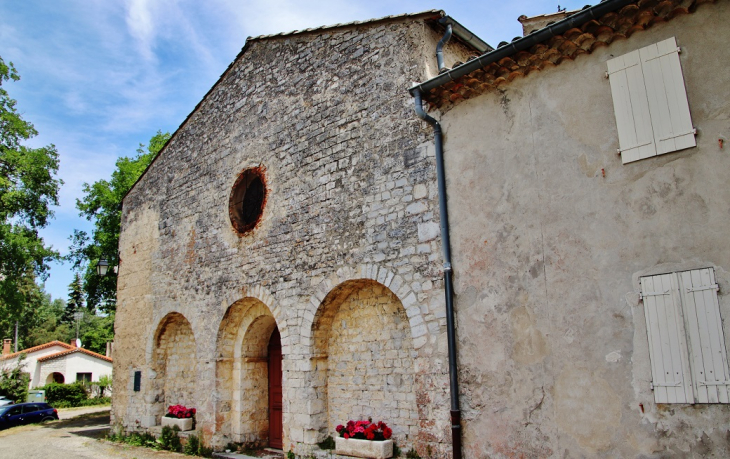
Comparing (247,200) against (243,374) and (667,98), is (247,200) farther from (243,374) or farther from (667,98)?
(667,98)

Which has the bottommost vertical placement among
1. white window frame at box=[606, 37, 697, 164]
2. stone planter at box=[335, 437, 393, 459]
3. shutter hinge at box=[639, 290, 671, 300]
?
stone planter at box=[335, 437, 393, 459]

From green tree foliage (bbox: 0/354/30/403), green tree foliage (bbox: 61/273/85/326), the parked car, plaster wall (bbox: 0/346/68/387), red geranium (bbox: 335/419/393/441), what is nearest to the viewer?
red geranium (bbox: 335/419/393/441)

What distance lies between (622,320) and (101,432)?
13.3 meters

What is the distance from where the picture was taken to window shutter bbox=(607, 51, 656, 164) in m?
5.04

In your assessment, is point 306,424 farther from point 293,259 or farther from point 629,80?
point 629,80

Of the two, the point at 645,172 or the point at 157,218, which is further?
the point at 157,218

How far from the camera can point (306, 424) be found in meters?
7.80

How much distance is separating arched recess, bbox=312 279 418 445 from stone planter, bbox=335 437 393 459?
0.25 metres

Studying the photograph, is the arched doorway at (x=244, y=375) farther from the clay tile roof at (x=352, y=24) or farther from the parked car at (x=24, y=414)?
the parked car at (x=24, y=414)

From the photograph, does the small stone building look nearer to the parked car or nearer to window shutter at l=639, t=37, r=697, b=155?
window shutter at l=639, t=37, r=697, b=155

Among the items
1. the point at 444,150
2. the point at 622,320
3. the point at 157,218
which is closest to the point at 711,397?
the point at 622,320

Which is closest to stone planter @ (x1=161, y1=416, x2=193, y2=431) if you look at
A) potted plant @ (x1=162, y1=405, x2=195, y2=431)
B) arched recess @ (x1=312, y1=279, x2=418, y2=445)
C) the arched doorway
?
potted plant @ (x1=162, y1=405, x2=195, y2=431)

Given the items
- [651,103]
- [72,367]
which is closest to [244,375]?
[651,103]

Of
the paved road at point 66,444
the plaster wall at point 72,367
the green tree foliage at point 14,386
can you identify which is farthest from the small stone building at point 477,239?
the plaster wall at point 72,367
